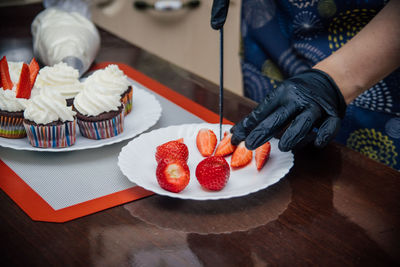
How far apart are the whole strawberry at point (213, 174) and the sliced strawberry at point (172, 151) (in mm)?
78

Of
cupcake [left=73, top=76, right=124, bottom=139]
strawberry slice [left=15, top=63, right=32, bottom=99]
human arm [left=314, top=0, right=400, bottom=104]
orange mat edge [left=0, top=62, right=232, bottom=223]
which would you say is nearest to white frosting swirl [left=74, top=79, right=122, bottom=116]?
cupcake [left=73, top=76, right=124, bottom=139]

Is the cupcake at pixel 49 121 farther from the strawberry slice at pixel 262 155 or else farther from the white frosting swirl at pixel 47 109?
the strawberry slice at pixel 262 155

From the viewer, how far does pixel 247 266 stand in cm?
75

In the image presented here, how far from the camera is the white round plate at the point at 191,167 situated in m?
0.90

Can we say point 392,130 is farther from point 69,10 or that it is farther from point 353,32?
point 69,10

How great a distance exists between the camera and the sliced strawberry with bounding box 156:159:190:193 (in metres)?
0.90

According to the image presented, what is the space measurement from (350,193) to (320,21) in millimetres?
610

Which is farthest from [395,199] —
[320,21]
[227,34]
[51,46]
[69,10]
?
[227,34]

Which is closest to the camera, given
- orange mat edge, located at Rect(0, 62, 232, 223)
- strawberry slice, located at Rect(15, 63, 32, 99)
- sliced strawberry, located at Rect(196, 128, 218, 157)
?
orange mat edge, located at Rect(0, 62, 232, 223)

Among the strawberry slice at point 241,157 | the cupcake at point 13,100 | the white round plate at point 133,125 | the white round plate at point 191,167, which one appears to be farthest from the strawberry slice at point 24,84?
the strawberry slice at point 241,157

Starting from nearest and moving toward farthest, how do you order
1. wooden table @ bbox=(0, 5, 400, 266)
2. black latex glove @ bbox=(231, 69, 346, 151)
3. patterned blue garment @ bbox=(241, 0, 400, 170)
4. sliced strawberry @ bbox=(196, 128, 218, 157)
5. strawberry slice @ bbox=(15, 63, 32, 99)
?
wooden table @ bbox=(0, 5, 400, 266), black latex glove @ bbox=(231, 69, 346, 151), sliced strawberry @ bbox=(196, 128, 218, 157), strawberry slice @ bbox=(15, 63, 32, 99), patterned blue garment @ bbox=(241, 0, 400, 170)

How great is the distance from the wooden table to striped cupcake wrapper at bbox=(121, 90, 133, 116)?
431 millimetres

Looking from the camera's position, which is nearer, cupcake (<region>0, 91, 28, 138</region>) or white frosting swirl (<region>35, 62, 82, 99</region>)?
cupcake (<region>0, 91, 28, 138</region>)

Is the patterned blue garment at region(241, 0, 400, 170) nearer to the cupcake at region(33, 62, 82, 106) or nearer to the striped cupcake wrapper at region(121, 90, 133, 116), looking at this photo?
the striped cupcake wrapper at region(121, 90, 133, 116)
